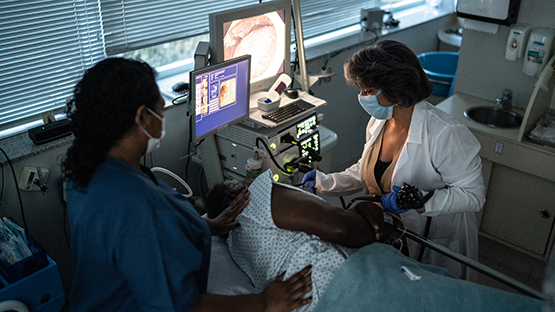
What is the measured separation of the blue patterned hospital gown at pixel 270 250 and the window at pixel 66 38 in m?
1.12

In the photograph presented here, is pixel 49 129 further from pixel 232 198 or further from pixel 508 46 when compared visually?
pixel 508 46

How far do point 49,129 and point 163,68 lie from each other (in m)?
0.92

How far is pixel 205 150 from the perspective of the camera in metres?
2.22

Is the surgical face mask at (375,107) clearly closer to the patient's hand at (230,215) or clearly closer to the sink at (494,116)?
the patient's hand at (230,215)

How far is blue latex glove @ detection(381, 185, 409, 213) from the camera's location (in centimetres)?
167

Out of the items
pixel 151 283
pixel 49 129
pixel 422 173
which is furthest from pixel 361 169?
pixel 49 129

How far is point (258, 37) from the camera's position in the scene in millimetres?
2154

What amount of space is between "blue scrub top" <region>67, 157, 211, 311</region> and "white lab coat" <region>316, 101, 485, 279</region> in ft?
3.14

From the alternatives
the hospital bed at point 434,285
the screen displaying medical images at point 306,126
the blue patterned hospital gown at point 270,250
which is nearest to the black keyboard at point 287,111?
the screen displaying medical images at point 306,126

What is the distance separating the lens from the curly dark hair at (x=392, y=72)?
1658 mm

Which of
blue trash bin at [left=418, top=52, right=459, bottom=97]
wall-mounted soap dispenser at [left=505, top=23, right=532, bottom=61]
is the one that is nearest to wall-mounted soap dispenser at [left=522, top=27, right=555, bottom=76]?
wall-mounted soap dispenser at [left=505, top=23, right=532, bottom=61]

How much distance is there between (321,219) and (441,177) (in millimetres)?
609

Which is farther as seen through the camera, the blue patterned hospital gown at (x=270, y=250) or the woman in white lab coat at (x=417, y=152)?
Result: the woman in white lab coat at (x=417, y=152)

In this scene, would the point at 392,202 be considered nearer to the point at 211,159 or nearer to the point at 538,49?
the point at 211,159
